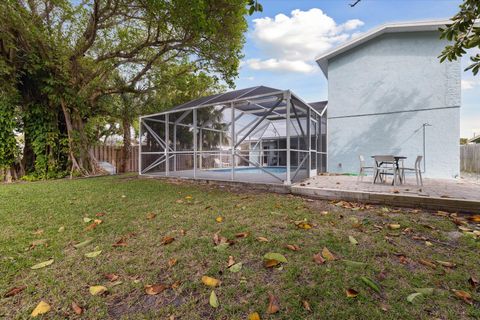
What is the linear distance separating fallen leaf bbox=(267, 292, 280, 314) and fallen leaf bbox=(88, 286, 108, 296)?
3.71 ft

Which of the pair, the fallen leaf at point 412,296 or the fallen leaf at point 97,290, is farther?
the fallen leaf at point 97,290

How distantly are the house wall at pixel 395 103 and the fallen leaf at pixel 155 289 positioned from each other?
8.30 metres

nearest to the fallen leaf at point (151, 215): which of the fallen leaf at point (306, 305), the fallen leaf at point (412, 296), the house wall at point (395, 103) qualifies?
the fallen leaf at point (306, 305)

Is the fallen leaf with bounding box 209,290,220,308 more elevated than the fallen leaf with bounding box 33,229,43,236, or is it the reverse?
the fallen leaf with bounding box 33,229,43,236

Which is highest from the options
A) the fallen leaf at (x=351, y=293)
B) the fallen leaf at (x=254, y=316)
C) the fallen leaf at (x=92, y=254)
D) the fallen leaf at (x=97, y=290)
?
the fallen leaf at (x=92, y=254)

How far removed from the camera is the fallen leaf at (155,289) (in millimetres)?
1562

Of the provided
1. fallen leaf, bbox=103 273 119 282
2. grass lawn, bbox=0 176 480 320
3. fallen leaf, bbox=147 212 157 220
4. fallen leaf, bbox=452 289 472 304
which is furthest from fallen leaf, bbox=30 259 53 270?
fallen leaf, bbox=452 289 472 304

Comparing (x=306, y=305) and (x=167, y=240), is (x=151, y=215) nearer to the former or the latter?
(x=167, y=240)

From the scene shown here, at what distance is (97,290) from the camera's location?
1569 mm

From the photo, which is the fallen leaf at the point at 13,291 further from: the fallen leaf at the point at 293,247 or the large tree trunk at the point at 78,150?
the large tree trunk at the point at 78,150

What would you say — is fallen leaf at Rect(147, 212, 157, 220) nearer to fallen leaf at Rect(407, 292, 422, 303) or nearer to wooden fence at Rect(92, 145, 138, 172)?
fallen leaf at Rect(407, 292, 422, 303)

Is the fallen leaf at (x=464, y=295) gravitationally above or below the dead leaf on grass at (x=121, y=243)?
below

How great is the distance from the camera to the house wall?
22.9 ft

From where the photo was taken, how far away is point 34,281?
1.69 m
